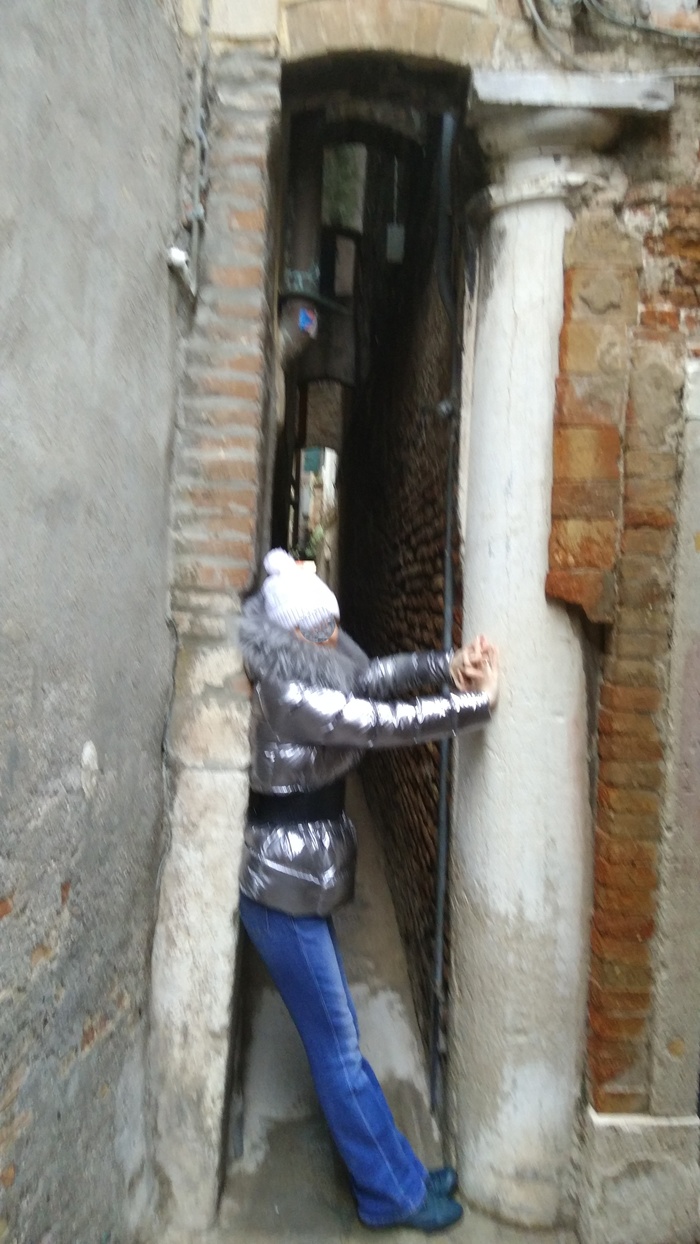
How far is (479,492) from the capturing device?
2.11m

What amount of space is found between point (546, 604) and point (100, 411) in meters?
1.17

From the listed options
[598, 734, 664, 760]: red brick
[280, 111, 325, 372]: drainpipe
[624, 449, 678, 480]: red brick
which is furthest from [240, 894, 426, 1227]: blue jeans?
[280, 111, 325, 372]: drainpipe

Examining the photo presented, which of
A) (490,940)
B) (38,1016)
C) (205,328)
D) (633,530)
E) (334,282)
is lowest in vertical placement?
(490,940)

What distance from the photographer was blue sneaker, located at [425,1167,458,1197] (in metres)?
2.07

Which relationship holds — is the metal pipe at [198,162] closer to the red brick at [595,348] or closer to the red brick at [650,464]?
the red brick at [595,348]

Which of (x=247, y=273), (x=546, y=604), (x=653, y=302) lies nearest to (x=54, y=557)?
(x=247, y=273)

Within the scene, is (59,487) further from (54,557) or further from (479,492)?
(479,492)

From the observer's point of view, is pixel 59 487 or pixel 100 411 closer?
pixel 59 487

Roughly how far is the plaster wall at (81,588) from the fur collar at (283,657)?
22cm

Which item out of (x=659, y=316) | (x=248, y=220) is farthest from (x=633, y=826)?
(x=248, y=220)

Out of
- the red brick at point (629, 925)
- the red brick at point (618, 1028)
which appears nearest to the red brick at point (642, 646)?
the red brick at point (629, 925)

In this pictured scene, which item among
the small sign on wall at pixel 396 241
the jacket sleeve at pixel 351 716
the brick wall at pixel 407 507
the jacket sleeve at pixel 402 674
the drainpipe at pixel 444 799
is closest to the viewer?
the jacket sleeve at pixel 351 716

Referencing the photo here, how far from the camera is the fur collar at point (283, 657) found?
6.33 feet

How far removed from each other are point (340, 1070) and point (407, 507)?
108 inches
